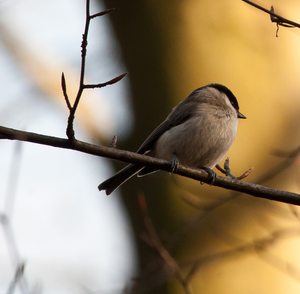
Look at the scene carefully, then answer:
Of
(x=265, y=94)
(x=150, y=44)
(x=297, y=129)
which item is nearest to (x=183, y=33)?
(x=150, y=44)

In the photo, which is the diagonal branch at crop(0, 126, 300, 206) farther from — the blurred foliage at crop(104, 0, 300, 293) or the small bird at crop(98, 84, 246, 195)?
the blurred foliage at crop(104, 0, 300, 293)

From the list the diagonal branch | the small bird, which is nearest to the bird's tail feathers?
the small bird

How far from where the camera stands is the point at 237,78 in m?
5.62

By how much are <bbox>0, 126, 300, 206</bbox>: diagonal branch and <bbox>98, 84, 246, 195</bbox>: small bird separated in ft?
2.83

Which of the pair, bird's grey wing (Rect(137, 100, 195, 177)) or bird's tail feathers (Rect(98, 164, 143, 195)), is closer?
bird's tail feathers (Rect(98, 164, 143, 195))

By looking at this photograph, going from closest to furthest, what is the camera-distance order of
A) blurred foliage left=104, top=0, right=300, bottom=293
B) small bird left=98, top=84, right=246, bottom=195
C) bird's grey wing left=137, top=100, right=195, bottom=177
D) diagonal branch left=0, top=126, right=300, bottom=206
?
diagonal branch left=0, top=126, right=300, bottom=206 → small bird left=98, top=84, right=246, bottom=195 → bird's grey wing left=137, top=100, right=195, bottom=177 → blurred foliage left=104, top=0, right=300, bottom=293

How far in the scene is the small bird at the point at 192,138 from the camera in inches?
160

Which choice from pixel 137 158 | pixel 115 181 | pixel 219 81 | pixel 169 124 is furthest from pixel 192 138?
pixel 219 81

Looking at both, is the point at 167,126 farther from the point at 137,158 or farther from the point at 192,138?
the point at 137,158

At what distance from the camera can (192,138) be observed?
4070 mm

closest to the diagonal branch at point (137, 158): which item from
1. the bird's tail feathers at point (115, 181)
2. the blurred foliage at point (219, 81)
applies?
the bird's tail feathers at point (115, 181)

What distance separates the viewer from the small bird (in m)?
4.07

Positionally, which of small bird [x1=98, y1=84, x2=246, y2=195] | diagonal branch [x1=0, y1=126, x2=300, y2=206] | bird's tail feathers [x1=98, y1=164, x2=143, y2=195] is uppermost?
diagonal branch [x1=0, y1=126, x2=300, y2=206]

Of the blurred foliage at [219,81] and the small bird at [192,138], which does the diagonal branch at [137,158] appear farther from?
the blurred foliage at [219,81]
